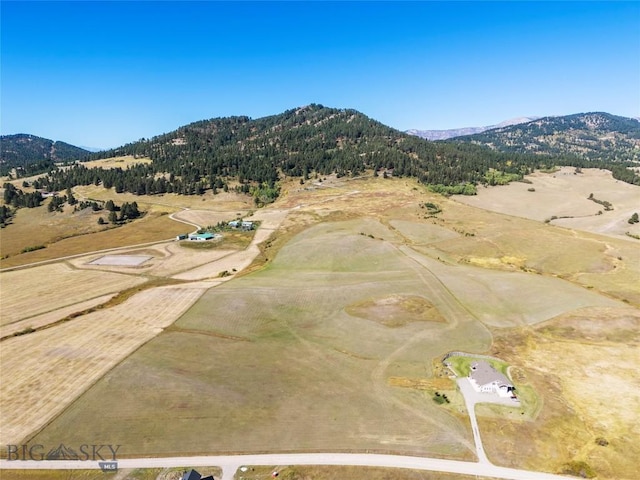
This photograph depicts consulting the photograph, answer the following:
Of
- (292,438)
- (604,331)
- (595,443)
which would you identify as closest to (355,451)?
(292,438)

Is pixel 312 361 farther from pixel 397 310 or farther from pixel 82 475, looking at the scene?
pixel 82 475

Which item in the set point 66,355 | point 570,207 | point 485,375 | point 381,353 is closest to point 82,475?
point 66,355

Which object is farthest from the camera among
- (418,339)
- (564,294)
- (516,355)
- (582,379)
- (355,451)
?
(564,294)

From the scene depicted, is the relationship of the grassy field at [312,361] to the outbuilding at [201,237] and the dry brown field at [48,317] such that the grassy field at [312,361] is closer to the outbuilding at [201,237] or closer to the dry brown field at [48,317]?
the dry brown field at [48,317]

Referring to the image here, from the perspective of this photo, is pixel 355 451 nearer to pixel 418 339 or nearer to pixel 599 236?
pixel 418 339

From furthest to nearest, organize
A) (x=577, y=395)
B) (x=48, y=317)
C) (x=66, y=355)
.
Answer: (x=48, y=317), (x=66, y=355), (x=577, y=395)

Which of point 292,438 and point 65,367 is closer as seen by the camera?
point 292,438

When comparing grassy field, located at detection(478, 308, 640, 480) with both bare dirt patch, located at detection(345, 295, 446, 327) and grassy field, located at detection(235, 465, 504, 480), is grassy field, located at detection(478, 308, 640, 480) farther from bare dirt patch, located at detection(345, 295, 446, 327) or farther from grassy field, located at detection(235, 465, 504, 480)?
bare dirt patch, located at detection(345, 295, 446, 327)
